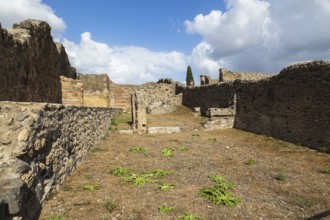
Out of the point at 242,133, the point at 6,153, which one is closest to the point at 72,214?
the point at 6,153

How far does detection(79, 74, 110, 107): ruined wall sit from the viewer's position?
2319cm

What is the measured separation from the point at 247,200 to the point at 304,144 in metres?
6.43

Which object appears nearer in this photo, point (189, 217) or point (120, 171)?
point (189, 217)

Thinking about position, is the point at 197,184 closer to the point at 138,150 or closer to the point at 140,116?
the point at 138,150

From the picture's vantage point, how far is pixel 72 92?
509 inches

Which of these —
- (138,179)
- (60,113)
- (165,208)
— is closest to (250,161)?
(138,179)

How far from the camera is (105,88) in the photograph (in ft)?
77.8

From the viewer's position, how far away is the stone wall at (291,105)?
987 centimetres

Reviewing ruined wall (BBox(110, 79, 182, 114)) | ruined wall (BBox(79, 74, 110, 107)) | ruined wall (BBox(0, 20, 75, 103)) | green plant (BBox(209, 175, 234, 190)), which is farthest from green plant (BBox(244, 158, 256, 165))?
ruined wall (BBox(110, 79, 182, 114))

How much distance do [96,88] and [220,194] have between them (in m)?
19.9

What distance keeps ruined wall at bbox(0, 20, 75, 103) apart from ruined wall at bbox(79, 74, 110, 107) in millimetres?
10615

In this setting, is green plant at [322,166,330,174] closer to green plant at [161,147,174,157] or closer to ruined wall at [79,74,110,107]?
green plant at [161,147,174,157]

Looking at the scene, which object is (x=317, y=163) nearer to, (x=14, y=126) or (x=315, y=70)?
(x=315, y=70)

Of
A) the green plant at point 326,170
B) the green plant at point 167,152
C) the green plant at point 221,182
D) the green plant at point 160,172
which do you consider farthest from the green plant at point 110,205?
the green plant at point 326,170
